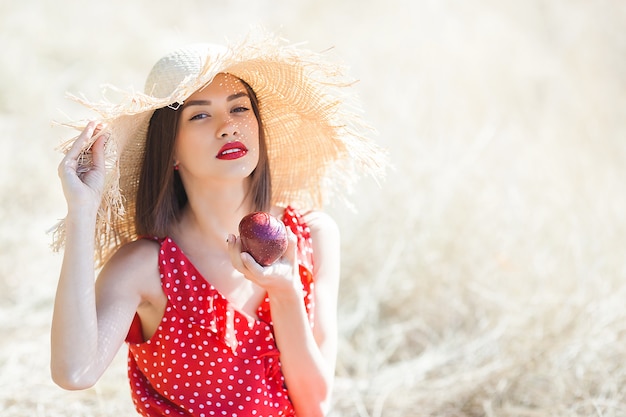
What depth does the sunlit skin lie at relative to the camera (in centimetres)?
174

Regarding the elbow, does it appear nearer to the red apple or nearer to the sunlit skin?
the sunlit skin

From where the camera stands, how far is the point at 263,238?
1854 millimetres

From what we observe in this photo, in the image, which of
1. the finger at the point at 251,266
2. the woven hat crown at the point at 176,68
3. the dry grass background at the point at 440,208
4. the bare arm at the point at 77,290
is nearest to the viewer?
the bare arm at the point at 77,290

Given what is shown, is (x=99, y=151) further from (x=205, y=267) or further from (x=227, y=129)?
(x=205, y=267)

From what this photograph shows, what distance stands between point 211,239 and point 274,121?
1.24ft

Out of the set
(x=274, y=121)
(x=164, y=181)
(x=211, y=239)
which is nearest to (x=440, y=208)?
(x=274, y=121)

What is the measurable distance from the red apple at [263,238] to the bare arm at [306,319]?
0.02 meters

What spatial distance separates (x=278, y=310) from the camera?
2.01 meters

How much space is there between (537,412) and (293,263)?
4.97ft

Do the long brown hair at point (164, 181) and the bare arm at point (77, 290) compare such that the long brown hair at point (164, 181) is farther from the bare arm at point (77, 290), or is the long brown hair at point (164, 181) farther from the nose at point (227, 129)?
the bare arm at point (77, 290)

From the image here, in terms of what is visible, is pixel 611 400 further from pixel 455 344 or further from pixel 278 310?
pixel 278 310

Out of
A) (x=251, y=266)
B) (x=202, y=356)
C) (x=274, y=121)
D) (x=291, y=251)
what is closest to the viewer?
(x=251, y=266)

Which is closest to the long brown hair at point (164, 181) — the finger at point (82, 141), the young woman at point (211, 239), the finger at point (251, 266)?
the young woman at point (211, 239)

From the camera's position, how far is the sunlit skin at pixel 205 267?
1744 millimetres
